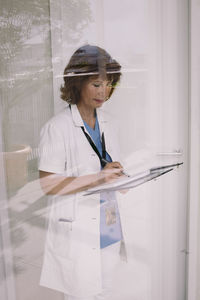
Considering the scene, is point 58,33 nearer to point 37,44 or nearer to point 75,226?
point 37,44

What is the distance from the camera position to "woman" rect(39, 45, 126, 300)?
1.61m

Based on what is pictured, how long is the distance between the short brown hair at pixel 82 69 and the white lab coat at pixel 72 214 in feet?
0.25

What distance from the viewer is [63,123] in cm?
163

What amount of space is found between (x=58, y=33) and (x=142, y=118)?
71cm

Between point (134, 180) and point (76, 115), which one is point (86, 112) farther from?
point (134, 180)

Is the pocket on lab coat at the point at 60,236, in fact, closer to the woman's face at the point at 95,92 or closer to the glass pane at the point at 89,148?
the glass pane at the point at 89,148

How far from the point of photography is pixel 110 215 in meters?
1.85

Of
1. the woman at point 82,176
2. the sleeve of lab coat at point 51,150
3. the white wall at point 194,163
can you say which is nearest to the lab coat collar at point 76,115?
the woman at point 82,176

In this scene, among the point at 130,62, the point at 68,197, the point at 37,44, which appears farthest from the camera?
the point at 130,62

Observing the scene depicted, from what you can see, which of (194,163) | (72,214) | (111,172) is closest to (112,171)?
(111,172)

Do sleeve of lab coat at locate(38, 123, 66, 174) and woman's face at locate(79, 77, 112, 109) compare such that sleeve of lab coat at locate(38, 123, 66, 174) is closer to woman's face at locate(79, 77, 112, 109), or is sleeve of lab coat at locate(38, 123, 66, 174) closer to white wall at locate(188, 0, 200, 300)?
woman's face at locate(79, 77, 112, 109)

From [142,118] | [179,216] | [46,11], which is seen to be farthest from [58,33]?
[179,216]

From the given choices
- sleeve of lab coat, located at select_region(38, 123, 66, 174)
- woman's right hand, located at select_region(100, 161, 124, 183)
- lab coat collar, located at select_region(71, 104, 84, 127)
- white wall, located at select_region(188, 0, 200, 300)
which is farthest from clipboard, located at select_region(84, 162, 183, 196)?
lab coat collar, located at select_region(71, 104, 84, 127)

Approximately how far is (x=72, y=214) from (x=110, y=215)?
0.25 meters
